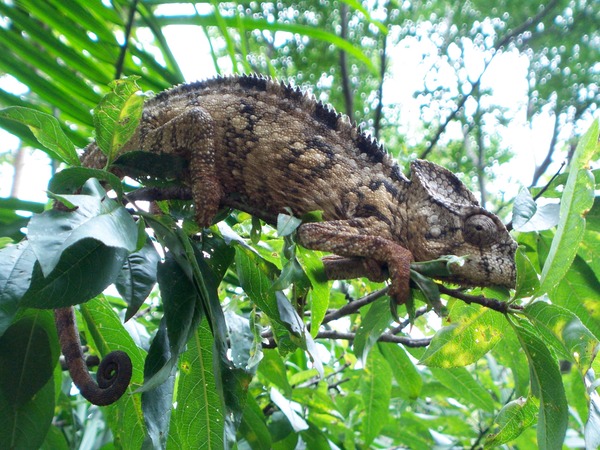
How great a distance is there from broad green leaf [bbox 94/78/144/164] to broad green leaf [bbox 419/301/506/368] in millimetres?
809

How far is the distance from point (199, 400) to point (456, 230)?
841 mm

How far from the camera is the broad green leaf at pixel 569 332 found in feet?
3.82

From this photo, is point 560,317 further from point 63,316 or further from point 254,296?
point 63,316

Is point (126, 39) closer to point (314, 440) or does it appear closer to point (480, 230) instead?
point (480, 230)

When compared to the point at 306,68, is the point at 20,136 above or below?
below

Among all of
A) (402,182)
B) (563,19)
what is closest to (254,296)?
(402,182)

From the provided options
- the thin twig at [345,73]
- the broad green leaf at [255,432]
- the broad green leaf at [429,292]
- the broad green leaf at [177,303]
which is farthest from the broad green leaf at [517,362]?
the thin twig at [345,73]

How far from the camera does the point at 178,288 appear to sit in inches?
45.3

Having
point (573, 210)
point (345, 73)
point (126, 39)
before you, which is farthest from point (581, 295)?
point (345, 73)

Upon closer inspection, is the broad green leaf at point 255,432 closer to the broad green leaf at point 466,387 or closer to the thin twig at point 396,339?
the thin twig at point 396,339

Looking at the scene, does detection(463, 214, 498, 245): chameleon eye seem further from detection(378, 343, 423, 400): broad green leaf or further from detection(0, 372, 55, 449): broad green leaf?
detection(0, 372, 55, 449): broad green leaf

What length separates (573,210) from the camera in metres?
1.17

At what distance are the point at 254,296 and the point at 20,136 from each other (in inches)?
30.5

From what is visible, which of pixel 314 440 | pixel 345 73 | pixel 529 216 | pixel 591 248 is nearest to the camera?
pixel 529 216
